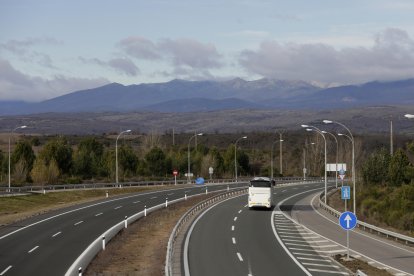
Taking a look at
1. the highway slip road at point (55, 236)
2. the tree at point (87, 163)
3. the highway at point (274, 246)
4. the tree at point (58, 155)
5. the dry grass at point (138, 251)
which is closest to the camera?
the dry grass at point (138, 251)

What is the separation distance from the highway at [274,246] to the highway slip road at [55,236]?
5791 mm

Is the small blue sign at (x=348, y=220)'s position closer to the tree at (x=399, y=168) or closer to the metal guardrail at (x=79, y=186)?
the metal guardrail at (x=79, y=186)

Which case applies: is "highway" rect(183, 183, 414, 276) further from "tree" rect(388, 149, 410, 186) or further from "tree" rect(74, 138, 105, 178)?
"tree" rect(74, 138, 105, 178)

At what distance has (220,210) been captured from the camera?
58406mm

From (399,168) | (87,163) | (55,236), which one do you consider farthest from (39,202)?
(399,168)

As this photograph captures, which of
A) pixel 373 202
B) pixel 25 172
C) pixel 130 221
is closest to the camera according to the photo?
pixel 130 221

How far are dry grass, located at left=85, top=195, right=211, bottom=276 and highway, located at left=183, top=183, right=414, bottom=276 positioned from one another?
147 cm

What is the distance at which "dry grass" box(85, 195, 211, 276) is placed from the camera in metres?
26.7

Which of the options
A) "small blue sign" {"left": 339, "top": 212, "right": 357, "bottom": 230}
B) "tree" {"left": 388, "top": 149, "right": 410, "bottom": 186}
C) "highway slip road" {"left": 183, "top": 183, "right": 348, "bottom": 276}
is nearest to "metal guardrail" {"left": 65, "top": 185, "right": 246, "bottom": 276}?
"highway slip road" {"left": 183, "top": 183, "right": 348, "bottom": 276}

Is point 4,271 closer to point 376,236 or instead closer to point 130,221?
point 130,221

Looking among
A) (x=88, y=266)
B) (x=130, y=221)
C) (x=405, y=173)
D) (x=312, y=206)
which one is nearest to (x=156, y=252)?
(x=88, y=266)

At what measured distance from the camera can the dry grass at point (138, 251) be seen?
1051 inches

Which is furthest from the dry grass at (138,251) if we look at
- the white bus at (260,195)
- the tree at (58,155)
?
the tree at (58,155)

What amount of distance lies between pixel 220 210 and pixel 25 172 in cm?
4205
